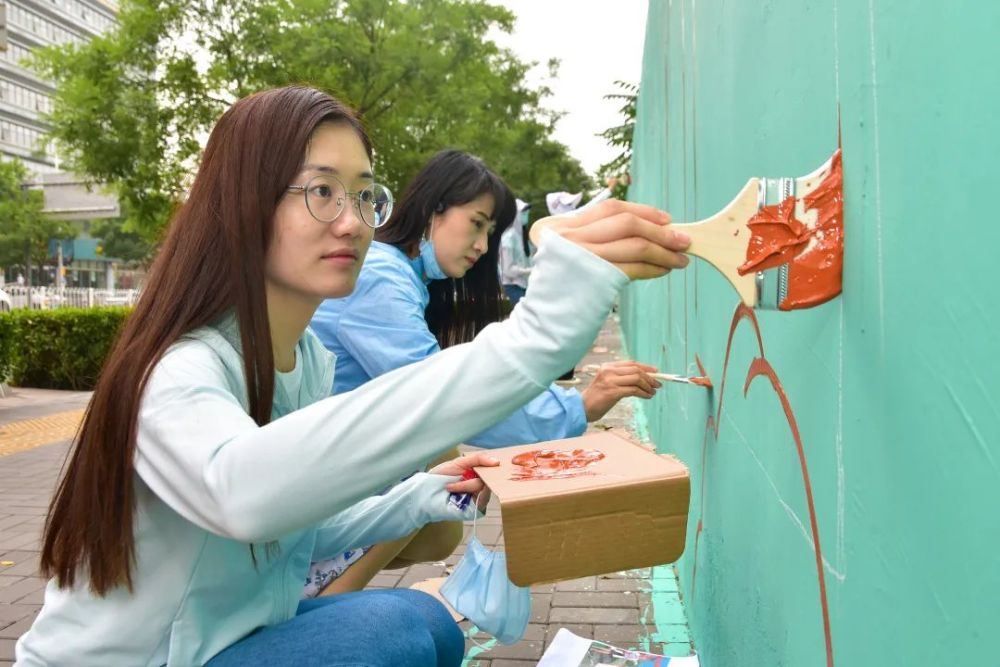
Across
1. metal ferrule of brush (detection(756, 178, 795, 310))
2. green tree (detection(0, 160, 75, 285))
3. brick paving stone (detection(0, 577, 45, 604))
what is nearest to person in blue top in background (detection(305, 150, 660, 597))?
metal ferrule of brush (detection(756, 178, 795, 310))

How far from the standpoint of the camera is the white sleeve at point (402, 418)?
1.09 metres

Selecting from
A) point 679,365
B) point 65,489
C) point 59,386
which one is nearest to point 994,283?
point 65,489

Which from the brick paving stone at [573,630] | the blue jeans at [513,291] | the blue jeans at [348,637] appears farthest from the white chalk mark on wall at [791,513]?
the blue jeans at [513,291]

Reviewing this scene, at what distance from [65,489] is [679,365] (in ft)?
8.53

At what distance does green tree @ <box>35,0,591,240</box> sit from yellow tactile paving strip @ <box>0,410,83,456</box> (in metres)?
6.34

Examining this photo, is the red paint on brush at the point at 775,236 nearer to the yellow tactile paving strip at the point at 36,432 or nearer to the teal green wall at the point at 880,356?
the teal green wall at the point at 880,356

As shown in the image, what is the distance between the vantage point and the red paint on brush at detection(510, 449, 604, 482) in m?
1.73

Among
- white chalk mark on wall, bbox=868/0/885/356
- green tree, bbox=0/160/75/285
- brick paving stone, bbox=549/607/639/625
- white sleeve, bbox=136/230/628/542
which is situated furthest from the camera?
green tree, bbox=0/160/75/285

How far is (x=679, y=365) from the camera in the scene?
143 inches

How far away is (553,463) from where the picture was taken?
73.3 inches

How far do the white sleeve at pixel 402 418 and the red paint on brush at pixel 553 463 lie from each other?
0.59 metres

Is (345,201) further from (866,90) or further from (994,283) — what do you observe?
(994,283)

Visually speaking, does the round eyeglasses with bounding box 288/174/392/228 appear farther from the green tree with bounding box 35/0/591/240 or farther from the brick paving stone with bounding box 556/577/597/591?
the green tree with bounding box 35/0/591/240

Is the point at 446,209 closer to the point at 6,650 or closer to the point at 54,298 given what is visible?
the point at 6,650
